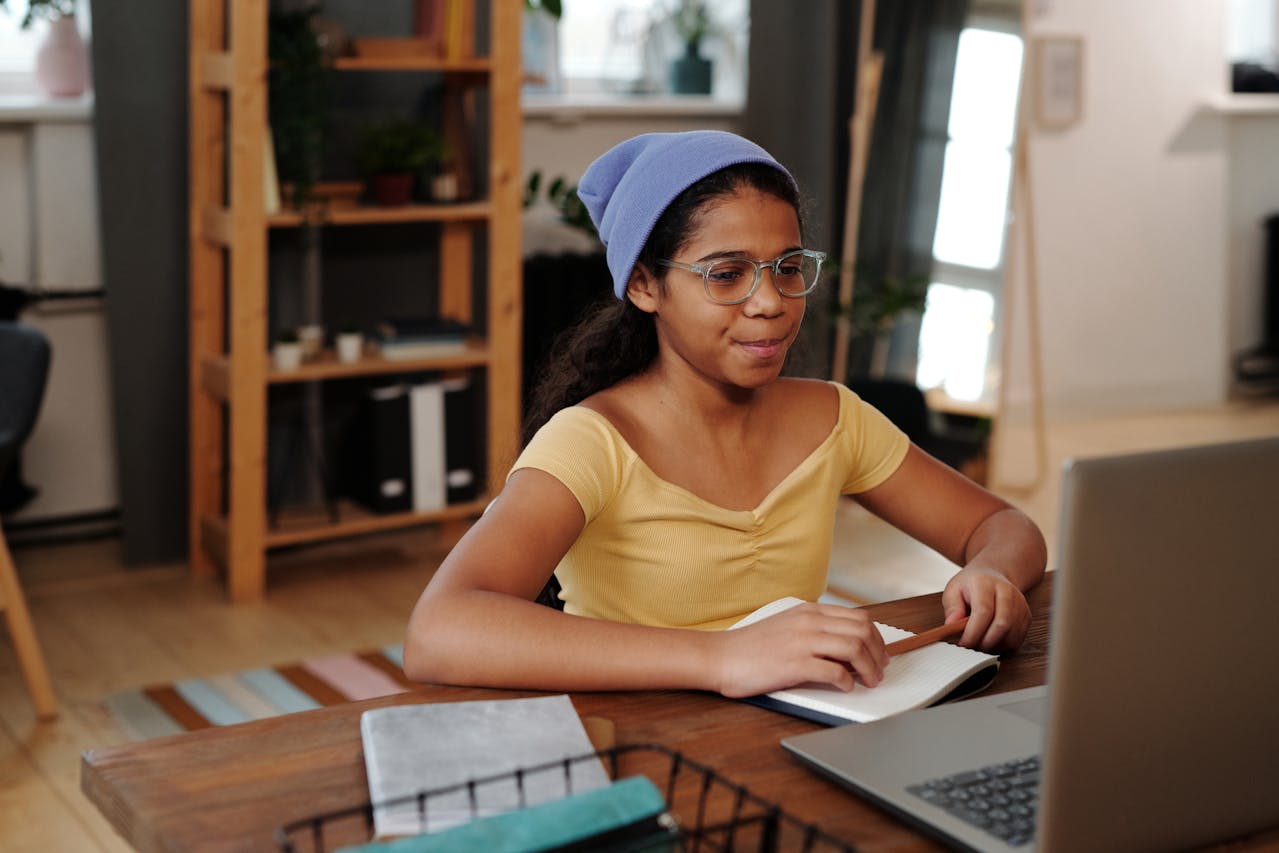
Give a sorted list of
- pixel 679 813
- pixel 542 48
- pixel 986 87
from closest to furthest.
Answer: pixel 679 813
pixel 986 87
pixel 542 48

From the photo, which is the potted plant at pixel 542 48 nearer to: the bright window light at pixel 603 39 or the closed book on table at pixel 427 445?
the bright window light at pixel 603 39

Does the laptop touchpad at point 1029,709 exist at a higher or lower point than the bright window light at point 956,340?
higher

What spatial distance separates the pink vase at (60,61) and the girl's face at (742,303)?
277 centimetres

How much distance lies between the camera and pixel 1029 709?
1.11m

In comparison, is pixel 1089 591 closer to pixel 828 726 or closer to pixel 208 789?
pixel 828 726

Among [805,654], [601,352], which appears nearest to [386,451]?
[601,352]

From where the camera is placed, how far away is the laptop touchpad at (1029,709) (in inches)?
43.0

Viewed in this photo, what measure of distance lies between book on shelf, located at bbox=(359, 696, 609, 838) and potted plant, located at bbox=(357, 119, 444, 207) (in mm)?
2751

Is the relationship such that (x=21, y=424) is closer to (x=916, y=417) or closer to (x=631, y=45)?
(x=916, y=417)

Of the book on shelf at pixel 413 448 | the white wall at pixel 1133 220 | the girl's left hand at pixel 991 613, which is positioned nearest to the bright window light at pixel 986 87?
the white wall at pixel 1133 220

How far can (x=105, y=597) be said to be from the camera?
11.7 ft

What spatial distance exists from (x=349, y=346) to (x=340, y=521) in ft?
1.44

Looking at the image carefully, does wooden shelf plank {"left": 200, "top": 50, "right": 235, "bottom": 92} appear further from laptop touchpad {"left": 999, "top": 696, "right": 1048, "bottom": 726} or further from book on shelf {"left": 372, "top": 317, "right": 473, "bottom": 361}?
laptop touchpad {"left": 999, "top": 696, "right": 1048, "bottom": 726}

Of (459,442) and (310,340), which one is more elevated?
(310,340)
